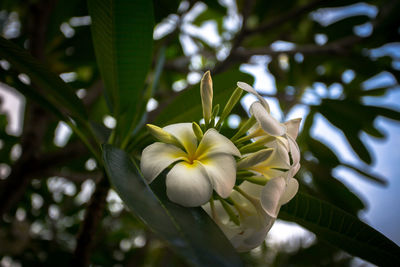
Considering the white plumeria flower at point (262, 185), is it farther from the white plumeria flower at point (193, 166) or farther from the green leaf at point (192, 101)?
the green leaf at point (192, 101)

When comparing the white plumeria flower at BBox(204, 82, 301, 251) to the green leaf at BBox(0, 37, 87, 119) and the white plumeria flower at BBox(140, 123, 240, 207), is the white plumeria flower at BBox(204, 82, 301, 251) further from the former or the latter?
the green leaf at BBox(0, 37, 87, 119)

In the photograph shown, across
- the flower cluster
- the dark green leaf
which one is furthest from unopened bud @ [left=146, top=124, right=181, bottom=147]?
the dark green leaf

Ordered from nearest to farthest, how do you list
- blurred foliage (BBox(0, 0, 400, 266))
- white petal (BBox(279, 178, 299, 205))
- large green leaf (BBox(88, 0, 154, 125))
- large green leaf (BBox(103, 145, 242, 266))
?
large green leaf (BBox(103, 145, 242, 266)) → white petal (BBox(279, 178, 299, 205)) → large green leaf (BBox(88, 0, 154, 125)) → blurred foliage (BBox(0, 0, 400, 266))

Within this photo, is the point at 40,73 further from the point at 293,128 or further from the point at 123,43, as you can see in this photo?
the point at 293,128

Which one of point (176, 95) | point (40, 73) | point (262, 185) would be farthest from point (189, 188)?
point (176, 95)

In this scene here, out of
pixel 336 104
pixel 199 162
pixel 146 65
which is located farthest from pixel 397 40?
pixel 199 162

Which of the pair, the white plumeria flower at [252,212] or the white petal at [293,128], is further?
the white petal at [293,128]

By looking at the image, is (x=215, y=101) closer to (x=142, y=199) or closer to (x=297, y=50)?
(x=142, y=199)

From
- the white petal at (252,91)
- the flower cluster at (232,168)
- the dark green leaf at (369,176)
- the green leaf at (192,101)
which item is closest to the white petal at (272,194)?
the flower cluster at (232,168)
